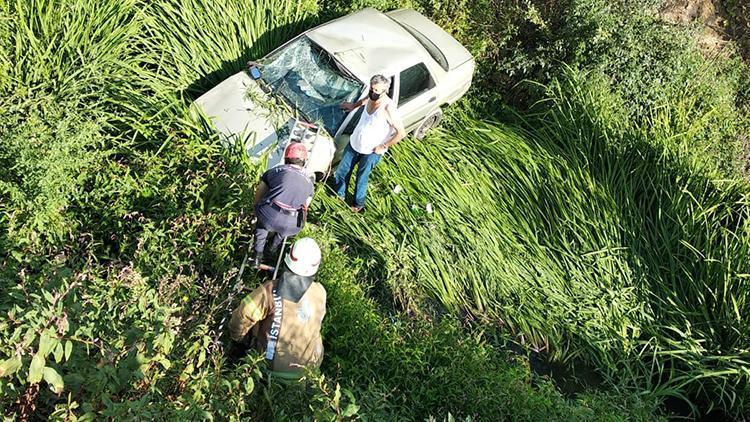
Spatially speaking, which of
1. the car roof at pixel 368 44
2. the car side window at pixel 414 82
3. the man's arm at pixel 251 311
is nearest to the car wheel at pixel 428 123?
the car side window at pixel 414 82

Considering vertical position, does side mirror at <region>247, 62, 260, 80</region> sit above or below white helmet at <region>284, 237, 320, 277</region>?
below

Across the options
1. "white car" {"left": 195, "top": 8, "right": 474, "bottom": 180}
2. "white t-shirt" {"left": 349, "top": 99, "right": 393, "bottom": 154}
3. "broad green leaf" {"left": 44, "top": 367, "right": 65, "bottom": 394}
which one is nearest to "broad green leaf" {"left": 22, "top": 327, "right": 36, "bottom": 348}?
"broad green leaf" {"left": 44, "top": 367, "right": 65, "bottom": 394}

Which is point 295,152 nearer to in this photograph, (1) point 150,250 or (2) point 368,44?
(1) point 150,250

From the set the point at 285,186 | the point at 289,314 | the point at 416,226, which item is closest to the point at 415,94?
the point at 416,226

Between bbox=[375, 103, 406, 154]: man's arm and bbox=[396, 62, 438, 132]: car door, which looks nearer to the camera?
bbox=[375, 103, 406, 154]: man's arm

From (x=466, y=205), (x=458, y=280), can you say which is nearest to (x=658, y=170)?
(x=466, y=205)

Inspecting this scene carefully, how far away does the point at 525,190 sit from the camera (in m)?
6.49

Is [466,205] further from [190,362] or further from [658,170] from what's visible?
[190,362]

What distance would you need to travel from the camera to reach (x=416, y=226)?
5715 mm

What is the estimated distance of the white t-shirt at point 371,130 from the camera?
5344 mm

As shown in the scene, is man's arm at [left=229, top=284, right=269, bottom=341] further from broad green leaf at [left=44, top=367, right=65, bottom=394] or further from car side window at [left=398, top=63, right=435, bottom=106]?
car side window at [left=398, top=63, right=435, bottom=106]

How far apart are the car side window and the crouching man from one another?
3.14 metres

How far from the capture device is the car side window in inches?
242

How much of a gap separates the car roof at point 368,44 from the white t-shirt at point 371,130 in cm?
61
